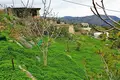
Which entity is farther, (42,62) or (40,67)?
(42,62)

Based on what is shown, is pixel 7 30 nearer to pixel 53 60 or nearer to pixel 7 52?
pixel 53 60

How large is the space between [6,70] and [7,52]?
134 inches

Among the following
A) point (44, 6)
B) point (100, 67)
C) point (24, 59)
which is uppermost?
point (44, 6)

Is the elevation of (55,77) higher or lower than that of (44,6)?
lower

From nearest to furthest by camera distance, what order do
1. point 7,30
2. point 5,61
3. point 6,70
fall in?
point 6,70 → point 5,61 → point 7,30

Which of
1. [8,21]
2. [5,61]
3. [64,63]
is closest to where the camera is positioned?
[5,61]

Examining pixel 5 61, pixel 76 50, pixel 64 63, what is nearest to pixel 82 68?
pixel 64 63

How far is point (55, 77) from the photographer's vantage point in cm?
1505

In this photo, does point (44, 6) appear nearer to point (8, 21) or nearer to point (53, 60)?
point (53, 60)

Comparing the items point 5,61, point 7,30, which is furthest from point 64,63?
point 7,30

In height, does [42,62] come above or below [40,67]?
below

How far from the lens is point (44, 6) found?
19188mm

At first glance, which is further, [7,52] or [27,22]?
[27,22]

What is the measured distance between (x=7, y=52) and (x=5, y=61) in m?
1.94
